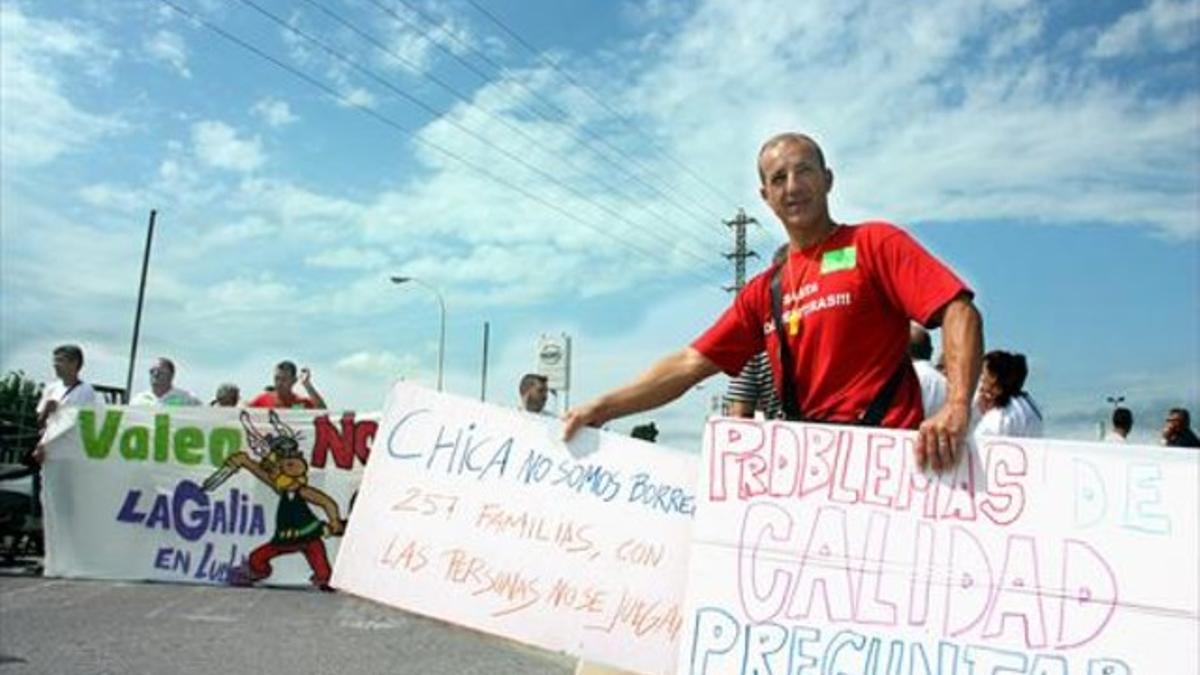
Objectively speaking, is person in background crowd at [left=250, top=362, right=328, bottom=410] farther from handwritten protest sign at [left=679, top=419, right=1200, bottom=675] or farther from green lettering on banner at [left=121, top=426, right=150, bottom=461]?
handwritten protest sign at [left=679, top=419, right=1200, bottom=675]

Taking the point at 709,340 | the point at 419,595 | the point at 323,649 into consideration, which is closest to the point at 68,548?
the point at 323,649

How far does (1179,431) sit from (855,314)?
735 centimetres

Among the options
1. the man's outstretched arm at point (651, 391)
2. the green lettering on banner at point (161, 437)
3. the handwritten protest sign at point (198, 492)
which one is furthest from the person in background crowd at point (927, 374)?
the green lettering on banner at point (161, 437)

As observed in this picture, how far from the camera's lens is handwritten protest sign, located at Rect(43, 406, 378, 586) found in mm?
9938

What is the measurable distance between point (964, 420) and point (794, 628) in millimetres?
690

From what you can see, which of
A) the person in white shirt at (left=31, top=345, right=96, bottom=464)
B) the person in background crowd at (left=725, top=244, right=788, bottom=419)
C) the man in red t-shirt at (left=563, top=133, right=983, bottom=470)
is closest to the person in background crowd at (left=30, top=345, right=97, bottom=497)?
the person in white shirt at (left=31, top=345, right=96, bottom=464)

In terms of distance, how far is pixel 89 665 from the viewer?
5.95 m

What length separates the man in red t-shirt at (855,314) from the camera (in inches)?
115

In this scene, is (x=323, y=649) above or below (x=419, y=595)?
below

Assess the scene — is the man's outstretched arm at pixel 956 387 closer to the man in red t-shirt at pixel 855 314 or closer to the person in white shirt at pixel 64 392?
the man in red t-shirt at pixel 855 314

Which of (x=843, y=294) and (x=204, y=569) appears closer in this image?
(x=843, y=294)

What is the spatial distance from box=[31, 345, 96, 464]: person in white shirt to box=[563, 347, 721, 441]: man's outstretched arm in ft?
25.8

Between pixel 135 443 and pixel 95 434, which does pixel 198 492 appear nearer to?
pixel 135 443

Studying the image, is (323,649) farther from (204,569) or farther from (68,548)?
(68,548)
